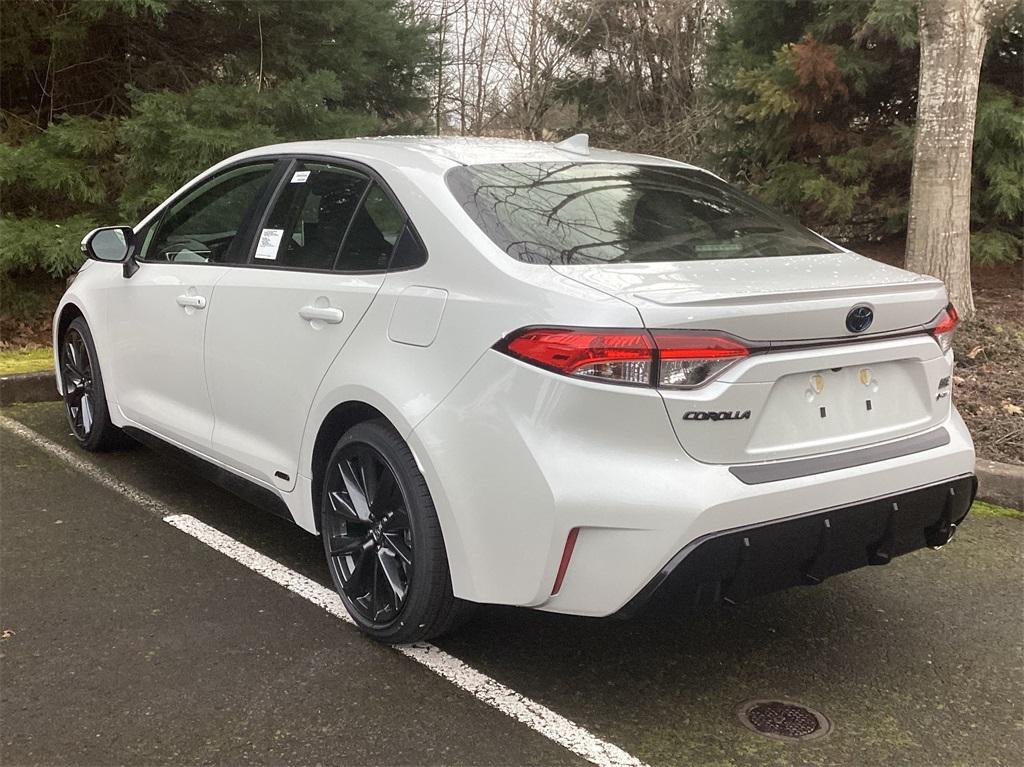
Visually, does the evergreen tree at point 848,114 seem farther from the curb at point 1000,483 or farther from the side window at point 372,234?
the side window at point 372,234

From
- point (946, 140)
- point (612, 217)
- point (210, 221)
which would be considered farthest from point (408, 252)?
point (946, 140)

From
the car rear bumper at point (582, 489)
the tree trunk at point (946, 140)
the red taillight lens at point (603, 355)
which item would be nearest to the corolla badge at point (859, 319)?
the car rear bumper at point (582, 489)

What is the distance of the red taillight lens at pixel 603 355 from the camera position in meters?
2.46

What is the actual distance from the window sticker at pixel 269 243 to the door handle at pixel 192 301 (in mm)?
369

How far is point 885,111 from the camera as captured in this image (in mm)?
9109

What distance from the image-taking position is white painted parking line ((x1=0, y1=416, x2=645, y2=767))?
103 inches

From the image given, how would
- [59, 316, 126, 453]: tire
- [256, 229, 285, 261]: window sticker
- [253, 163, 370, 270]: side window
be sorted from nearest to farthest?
1. [253, 163, 370, 270]: side window
2. [256, 229, 285, 261]: window sticker
3. [59, 316, 126, 453]: tire

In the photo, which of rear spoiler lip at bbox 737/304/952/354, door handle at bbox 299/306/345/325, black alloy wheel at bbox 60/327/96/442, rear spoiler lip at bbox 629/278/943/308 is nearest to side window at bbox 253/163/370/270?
door handle at bbox 299/306/345/325

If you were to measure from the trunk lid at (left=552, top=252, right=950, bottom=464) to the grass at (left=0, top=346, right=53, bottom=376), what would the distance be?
5.10m

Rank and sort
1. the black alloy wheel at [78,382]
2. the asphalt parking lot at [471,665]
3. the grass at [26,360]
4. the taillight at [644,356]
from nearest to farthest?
the taillight at [644,356]
the asphalt parking lot at [471,665]
the black alloy wheel at [78,382]
the grass at [26,360]

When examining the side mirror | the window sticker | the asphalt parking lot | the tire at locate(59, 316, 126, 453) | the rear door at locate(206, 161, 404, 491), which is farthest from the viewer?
the tire at locate(59, 316, 126, 453)

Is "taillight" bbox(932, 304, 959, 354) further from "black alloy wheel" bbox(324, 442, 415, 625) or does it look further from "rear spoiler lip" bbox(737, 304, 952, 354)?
"black alloy wheel" bbox(324, 442, 415, 625)

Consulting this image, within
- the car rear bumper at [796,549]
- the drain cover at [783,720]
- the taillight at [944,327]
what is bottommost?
the drain cover at [783,720]

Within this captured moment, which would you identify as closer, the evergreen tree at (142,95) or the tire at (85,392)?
the tire at (85,392)
